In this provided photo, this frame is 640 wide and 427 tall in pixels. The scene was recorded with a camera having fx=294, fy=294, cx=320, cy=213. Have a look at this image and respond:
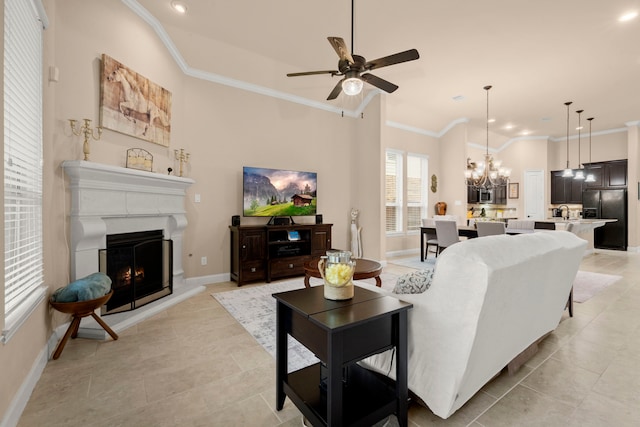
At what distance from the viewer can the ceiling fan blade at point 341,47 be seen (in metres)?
2.43

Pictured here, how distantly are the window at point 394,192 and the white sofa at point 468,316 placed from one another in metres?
5.17

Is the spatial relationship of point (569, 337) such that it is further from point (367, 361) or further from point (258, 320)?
point (258, 320)

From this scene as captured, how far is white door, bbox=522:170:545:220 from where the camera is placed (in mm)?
8992

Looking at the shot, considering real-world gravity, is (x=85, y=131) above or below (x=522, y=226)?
above

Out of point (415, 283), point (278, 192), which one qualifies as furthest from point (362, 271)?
point (278, 192)

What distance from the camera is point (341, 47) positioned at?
2.51 meters

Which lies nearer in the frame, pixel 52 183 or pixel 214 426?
pixel 214 426

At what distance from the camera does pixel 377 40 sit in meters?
3.89

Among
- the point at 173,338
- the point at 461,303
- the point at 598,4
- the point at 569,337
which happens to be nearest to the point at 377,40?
the point at 598,4

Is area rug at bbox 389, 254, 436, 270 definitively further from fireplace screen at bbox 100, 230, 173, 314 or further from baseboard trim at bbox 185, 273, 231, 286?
fireplace screen at bbox 100, 230, 173, 314

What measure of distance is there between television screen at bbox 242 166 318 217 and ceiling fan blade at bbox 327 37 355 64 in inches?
99.3

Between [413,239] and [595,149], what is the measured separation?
6.18m

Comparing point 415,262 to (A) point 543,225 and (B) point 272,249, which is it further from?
(B) point 272,249

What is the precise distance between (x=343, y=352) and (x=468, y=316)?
62 centimetres
